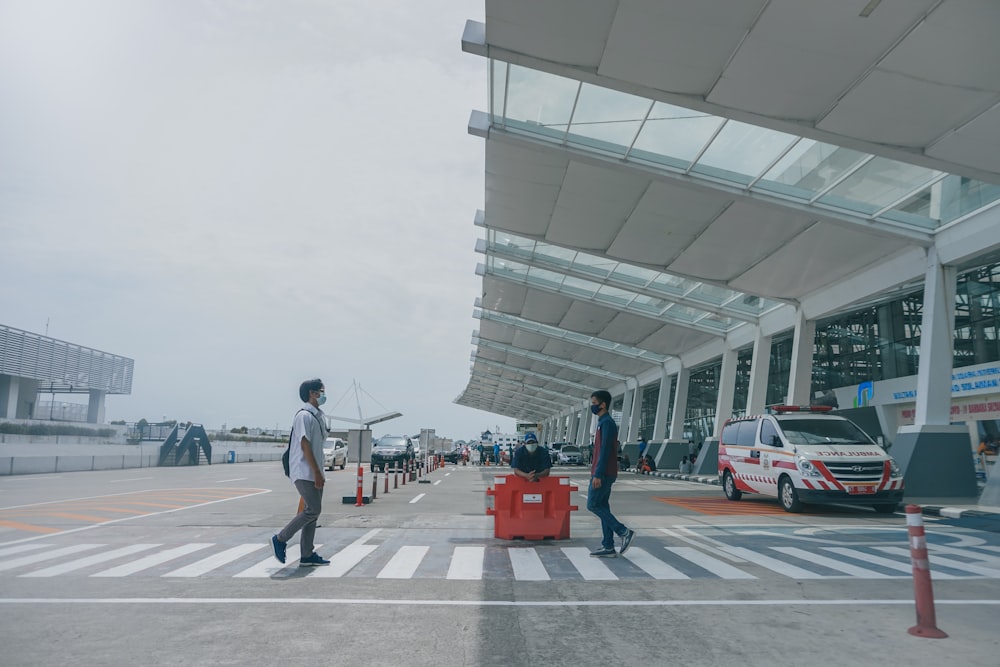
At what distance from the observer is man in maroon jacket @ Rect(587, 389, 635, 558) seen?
29.3 ft

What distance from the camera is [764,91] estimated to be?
44.1 ft

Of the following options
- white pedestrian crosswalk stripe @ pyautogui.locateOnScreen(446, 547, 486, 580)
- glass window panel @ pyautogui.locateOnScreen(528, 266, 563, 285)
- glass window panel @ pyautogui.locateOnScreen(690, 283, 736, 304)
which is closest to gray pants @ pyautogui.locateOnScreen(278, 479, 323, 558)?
white pedestrian crosswalk stripe @ pyautogui.locateOnScreen(446, 547, 486, 580)

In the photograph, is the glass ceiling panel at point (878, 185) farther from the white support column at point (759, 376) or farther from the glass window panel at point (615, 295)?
the glass window panel at point (615, 295)

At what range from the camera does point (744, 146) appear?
56.8 feet

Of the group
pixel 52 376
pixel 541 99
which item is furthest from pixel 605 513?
pixel 52 376

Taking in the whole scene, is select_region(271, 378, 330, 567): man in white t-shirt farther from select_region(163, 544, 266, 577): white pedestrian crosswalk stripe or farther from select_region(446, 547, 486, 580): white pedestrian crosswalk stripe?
select_region(446, 547, 486, 580): white pedestrian crosswalk stripe

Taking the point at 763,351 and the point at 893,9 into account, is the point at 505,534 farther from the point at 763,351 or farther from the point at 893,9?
the point at 763,351

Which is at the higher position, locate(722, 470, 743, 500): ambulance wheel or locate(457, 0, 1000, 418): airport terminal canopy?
locate(457, 0, 1000, 418): airport terminal canopy

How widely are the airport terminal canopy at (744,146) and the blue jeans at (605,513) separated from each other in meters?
7.86

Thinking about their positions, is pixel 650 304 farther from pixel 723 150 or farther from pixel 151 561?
pixel 151 561

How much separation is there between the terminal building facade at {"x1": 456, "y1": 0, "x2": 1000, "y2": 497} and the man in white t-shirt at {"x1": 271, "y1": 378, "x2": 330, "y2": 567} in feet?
27.8

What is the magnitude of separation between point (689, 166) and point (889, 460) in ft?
27.1

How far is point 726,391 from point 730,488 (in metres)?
15.7

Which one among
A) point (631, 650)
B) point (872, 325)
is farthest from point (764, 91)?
point (872, 325)
